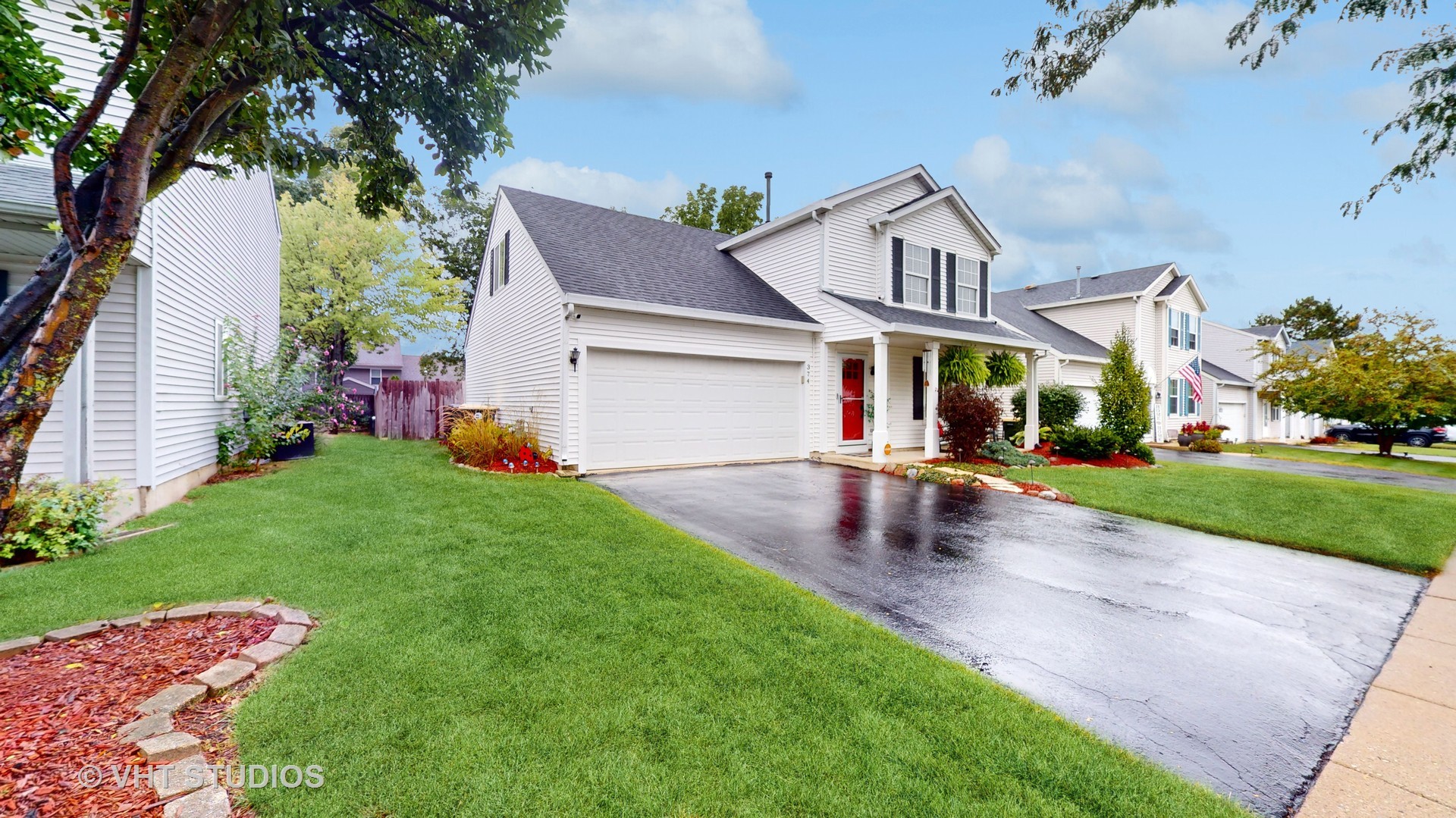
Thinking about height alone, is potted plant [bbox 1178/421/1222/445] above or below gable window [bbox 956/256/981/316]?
below

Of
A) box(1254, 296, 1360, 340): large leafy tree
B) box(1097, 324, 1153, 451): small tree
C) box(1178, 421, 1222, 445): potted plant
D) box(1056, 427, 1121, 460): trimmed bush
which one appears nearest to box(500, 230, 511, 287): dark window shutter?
box(1056, 427, 1121, 460): trimmed bush

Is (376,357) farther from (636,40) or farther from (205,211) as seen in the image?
(636,40)

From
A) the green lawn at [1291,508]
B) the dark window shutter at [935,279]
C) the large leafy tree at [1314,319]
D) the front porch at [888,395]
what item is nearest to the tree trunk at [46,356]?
the green lawn at [1291,508]

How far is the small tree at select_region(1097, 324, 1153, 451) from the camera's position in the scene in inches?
516

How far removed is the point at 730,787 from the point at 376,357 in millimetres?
40621

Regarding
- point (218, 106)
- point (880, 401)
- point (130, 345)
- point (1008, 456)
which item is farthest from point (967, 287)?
point (130, 345)

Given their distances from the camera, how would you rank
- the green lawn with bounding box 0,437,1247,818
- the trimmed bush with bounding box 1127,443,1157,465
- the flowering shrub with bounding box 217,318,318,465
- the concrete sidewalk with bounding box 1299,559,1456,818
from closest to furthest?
the green lawn with bounding box 0,437,1247,818 < the concrete sidewalk with bounding box 1299,559,1456,818 < the flowering shrub with bounding box 217,318,318,465 < the trimmed bush with bounding box 1127,443,1157,465

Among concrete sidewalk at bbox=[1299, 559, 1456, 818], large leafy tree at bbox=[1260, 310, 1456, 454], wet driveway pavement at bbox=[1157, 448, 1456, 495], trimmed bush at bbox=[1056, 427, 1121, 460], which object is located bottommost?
concrete sidewalk at bbox=[1299, 559, 1456, 818]

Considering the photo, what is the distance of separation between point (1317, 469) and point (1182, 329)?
1109cm

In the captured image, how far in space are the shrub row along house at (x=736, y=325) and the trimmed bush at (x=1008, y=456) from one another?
4.07ft

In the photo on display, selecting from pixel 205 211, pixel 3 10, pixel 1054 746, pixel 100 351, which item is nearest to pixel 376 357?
pixel 205 211

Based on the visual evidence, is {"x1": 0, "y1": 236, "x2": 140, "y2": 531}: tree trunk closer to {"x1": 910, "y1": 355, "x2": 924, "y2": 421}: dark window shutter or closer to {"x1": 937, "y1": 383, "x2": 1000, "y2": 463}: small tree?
{"x1": 937, "y1": 383, "x2": 1000, "y2": 463}: small tree

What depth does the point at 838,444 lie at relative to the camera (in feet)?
42.3

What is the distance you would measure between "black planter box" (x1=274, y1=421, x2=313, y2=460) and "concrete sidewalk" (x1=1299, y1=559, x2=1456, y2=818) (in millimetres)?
13891
